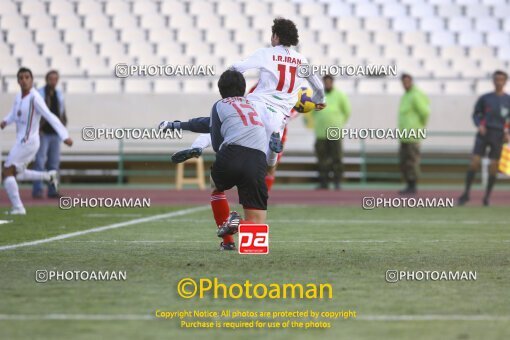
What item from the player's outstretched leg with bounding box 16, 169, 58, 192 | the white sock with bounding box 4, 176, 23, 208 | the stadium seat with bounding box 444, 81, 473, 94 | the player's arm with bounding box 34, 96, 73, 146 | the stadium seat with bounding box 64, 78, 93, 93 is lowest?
the player's outstretched leg with bounding box 16, 169, 58, 192

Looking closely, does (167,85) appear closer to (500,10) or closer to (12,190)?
(500,10)

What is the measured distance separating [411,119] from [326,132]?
1.98 m

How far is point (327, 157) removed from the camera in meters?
21.7

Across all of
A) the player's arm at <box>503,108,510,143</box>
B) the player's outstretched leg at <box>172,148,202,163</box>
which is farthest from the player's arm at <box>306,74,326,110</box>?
the player's arm at <box>503,108,510,143</box>

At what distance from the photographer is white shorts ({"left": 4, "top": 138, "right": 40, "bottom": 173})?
14.2m

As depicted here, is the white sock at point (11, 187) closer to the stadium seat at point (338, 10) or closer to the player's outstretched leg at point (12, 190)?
the player's outstretched leg at point (12, 190)

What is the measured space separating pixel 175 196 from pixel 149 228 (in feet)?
25.1

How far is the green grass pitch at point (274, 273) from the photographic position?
5359 millimetres

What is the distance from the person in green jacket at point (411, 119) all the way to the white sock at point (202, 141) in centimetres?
1066

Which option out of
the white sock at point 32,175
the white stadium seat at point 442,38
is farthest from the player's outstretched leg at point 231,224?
the white stadium seat at point 442,38

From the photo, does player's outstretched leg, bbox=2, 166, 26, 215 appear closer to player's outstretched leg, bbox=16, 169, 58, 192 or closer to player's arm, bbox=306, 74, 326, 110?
player's outstretched leg, bbox=16, 169, 58, 192

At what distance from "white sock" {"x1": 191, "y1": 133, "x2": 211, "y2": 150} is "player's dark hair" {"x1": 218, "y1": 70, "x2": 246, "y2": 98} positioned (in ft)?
1.52

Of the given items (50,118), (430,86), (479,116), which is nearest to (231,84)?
(50,118)

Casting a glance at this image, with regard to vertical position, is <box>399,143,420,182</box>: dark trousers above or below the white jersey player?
below
